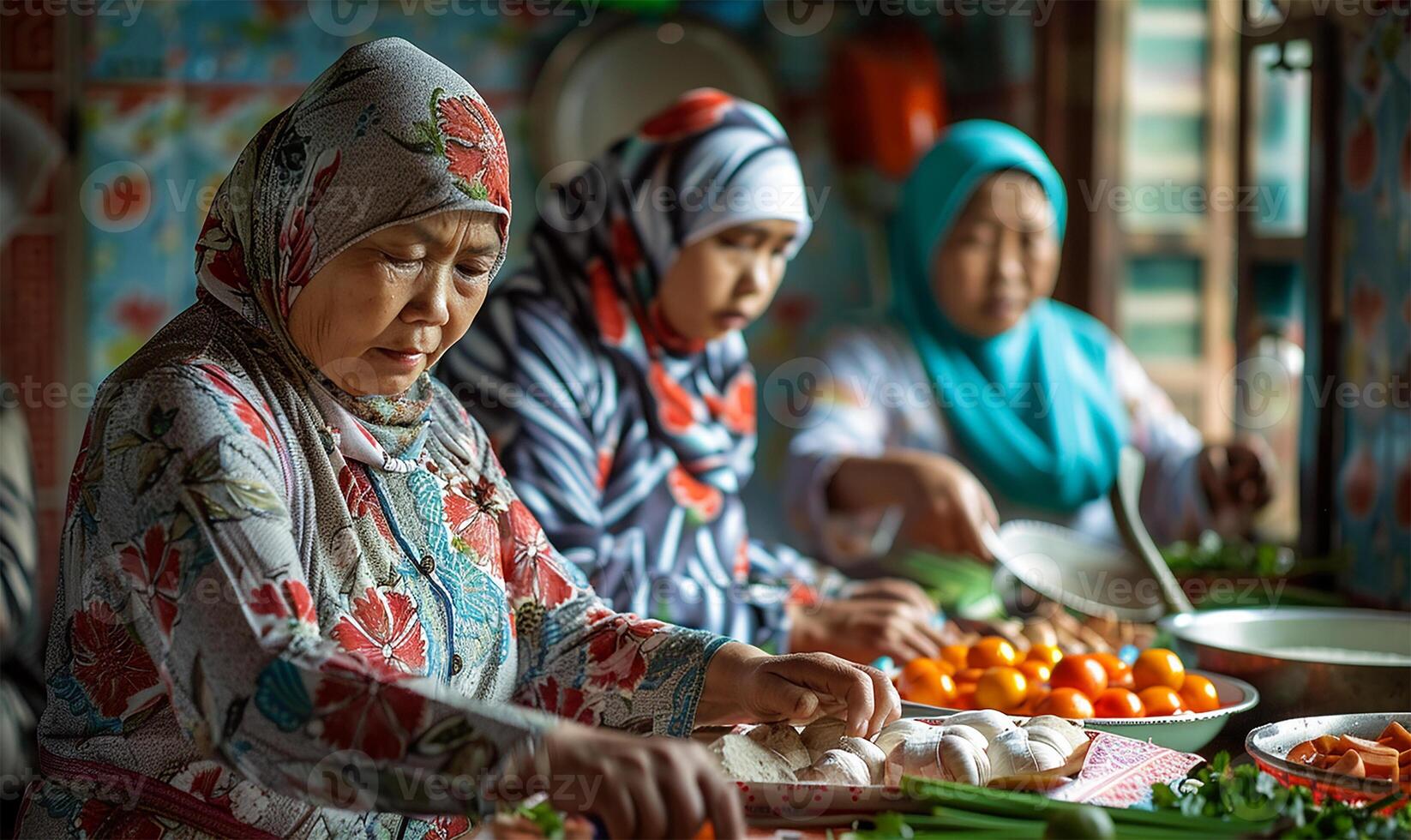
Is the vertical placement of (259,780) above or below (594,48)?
below

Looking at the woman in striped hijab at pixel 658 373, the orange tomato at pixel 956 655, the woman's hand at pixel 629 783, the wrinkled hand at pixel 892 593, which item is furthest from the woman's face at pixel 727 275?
the woman's hand at pixel 629 783

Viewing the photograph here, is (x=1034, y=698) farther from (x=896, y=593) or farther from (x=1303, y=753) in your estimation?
(x=896, y=593)

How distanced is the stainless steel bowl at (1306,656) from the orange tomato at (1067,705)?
21 centimetres

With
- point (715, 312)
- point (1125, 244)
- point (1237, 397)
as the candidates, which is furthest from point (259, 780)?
point (1125, 244)

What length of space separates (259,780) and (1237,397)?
2618 millimetres

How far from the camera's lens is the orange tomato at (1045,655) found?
61.9 inches

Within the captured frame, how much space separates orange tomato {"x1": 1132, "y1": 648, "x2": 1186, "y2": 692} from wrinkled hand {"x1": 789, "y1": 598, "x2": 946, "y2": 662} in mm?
293

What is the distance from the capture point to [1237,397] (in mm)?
3109

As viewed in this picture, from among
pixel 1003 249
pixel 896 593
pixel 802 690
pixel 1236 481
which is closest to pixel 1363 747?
pixel 802 690

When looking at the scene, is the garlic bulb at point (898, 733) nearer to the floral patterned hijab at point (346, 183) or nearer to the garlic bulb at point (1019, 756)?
the garlic bulb at point (1019, 756)

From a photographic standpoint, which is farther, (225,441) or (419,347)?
(419,347)

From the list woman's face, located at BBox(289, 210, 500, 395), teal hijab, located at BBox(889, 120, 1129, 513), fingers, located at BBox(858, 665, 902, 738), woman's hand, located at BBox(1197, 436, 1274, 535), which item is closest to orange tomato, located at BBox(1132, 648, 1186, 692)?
fingers, located at BBox(858, 665, 902, 738)

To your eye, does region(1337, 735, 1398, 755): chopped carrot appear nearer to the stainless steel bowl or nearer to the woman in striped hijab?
the stainless steel bowl

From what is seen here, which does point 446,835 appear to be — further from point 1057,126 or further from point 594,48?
point 594,48
